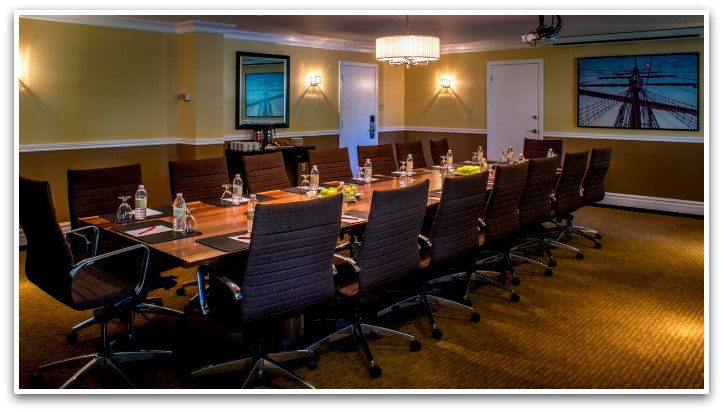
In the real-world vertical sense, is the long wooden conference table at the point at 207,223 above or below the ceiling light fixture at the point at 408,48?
below

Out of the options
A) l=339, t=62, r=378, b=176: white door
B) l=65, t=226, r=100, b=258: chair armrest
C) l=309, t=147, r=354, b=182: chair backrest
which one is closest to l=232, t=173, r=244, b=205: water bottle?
l=65, t=226, r=100, b=258: chair armrest

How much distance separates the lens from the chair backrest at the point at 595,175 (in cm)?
601

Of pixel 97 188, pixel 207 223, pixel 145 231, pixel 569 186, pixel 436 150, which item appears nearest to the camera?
pixel 145 231

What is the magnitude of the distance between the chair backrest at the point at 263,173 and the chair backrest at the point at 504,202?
1750mm

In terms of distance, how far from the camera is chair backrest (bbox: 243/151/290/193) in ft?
17.1

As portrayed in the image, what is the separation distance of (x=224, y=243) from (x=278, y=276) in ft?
1.51

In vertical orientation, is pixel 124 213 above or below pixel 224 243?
above

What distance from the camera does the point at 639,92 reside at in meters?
8.20

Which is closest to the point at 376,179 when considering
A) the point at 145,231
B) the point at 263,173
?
the point at 263,173

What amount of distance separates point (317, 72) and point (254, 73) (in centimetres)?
117

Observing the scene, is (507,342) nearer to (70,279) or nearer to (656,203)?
(70,279)

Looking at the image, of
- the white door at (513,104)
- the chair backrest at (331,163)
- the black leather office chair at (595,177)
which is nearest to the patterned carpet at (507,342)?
the black leather office chair at (595,177)

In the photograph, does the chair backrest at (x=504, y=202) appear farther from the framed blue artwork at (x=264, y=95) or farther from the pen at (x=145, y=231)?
the framed blue artwork at (x=264, y=95)
